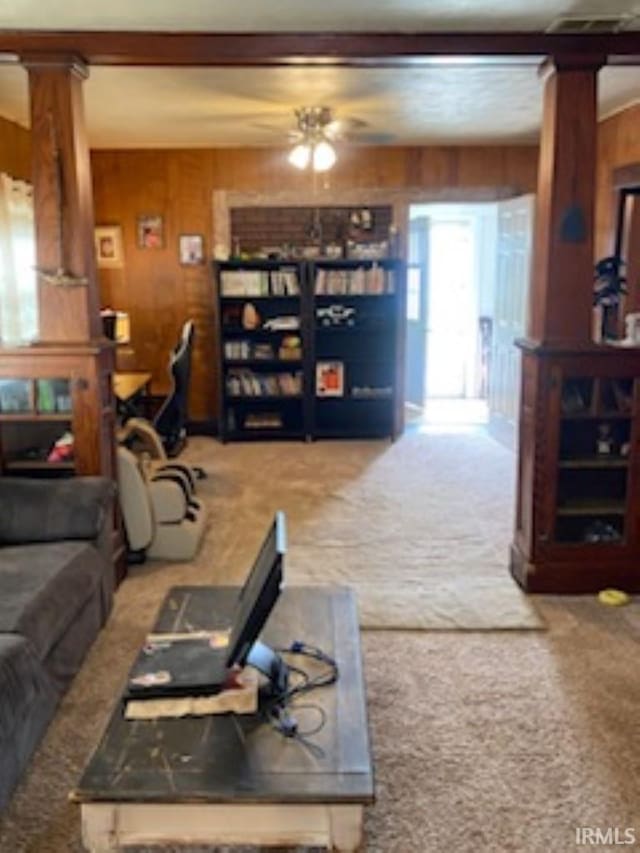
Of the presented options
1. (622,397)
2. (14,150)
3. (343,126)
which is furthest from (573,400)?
(14,150)

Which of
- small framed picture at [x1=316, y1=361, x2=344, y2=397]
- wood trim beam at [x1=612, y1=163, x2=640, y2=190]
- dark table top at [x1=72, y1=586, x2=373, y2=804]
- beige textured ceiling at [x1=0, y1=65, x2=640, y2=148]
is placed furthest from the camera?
small framed picture at [x1=316, y1=361, x2=344, y2=397]

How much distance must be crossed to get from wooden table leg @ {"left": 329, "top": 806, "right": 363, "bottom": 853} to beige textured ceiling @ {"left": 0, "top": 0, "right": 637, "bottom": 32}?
8.48 ft

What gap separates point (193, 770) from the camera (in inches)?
65.3

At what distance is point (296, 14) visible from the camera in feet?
9.53

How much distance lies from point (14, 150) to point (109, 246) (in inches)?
61.7

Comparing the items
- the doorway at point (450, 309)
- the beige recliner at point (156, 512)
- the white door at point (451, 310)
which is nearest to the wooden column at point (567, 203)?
the beige recliner at point (156, 512)

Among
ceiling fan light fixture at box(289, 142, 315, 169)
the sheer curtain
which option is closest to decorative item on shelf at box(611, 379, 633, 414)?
ceiling fan light fixture at box(289, 142, 315, 169)

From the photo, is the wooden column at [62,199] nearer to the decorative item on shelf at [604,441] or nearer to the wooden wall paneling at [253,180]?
the decorative item on shelf at [604,441]

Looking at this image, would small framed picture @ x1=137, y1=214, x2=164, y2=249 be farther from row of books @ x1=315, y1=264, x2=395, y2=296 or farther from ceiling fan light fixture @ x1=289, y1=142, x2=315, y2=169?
ceiling fan light fixture @ x1=289, y1=142, x2=315, y2=169

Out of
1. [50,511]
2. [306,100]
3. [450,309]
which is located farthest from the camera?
[450,309]

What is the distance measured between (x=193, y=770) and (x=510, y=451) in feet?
15.7

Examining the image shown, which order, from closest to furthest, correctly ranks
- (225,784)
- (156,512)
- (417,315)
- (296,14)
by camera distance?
(225,784)
(296,14)
(156,512)
(417,315)

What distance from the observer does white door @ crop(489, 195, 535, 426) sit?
19.0ft

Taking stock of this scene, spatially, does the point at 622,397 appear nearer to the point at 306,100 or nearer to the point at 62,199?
the point at 306,100
